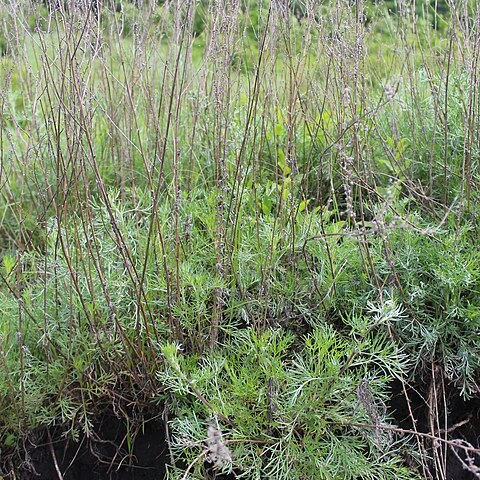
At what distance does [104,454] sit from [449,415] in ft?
4.13

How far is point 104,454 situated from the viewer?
2.57m

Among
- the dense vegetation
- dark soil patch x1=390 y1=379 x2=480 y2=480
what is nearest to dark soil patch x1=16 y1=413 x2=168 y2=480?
the dense vegetation

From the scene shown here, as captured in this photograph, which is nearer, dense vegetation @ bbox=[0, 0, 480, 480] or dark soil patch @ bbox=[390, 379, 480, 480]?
dense vegetation @ bbox=[0, 0, 480, 480]

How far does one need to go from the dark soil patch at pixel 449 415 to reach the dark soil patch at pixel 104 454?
0.86 meters

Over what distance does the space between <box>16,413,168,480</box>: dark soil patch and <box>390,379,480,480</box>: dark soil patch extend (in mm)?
864

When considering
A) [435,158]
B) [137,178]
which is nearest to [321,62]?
[435,158]

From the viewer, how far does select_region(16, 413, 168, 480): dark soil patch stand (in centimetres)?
253

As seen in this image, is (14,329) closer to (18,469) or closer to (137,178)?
(18,469)

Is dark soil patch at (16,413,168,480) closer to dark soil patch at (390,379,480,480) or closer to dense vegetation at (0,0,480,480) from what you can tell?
A: dense vegetation at (0,0,480,480)

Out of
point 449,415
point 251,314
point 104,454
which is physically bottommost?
point 104,454

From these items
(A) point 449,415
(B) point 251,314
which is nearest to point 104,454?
(B) point 251,314

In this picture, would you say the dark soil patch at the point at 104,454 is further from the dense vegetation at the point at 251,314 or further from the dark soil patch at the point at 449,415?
the dark soil patch at the point at 449,415

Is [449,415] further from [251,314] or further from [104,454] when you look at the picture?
[104,454]

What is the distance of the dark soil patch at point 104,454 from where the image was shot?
8.29ft
